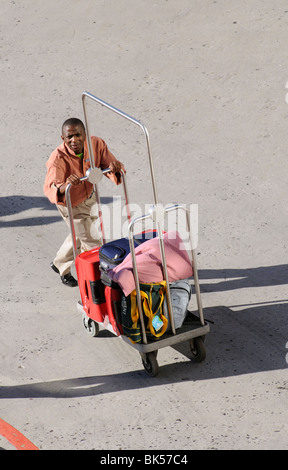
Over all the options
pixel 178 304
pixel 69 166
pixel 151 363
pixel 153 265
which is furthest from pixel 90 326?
pixel 69 166

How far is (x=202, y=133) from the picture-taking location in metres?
10.4

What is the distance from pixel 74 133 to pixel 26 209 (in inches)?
98.9

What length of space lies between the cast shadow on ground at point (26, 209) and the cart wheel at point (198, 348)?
2.99 meters

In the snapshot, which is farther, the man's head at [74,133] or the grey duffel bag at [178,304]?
the man's head at [74,133]

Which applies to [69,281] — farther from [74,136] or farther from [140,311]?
[140,311]

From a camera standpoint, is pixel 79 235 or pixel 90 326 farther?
pixel 79 235

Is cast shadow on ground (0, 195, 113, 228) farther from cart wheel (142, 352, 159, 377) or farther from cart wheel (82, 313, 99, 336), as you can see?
cart wheel (142, 352, 159, 377)

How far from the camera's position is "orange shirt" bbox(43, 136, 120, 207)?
7098mm

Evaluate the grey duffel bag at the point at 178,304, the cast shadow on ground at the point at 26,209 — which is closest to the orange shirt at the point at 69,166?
the grey duffel bag at the point at 178,304

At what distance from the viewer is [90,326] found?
7195mm

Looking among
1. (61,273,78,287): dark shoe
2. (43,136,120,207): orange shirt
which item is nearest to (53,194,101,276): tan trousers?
(61,273,78,287): dark shoe

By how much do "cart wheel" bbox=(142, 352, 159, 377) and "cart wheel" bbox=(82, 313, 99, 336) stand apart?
700mm

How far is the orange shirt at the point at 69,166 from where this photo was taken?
7.10m

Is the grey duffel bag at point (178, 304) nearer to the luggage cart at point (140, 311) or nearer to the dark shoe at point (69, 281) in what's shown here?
the luggage cart at point (140, 311)
